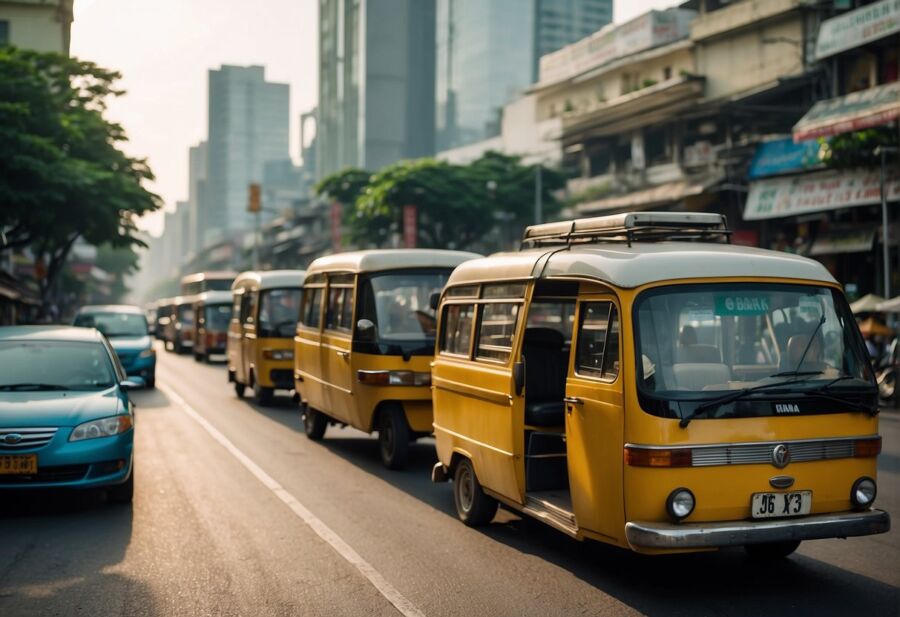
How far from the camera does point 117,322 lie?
26094 mm

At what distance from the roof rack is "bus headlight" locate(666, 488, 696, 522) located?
1.86m

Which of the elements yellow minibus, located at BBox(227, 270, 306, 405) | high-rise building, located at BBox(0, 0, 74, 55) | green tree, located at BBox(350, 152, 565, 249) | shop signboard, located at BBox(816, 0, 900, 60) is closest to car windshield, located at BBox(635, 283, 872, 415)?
yellow minibus, located at BBox(227, 270, 306, 405)

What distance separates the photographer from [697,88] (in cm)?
4194

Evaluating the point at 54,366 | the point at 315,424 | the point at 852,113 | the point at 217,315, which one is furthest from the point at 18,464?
the point at 217,315

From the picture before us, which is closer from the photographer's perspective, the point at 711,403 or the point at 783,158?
the point at 711,403

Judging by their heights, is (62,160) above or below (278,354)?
above

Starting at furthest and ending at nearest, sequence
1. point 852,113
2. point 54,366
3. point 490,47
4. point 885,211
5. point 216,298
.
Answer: point 490,47
point 216,298
point 852,113
point 885,211
point 54,366

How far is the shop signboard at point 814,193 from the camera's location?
29.8 m

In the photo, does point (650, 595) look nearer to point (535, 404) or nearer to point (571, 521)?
point (571, 521)

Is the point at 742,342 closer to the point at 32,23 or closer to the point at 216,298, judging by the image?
the point at 216,298

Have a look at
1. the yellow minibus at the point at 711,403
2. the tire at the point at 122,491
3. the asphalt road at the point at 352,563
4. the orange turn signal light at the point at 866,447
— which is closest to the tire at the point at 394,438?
the asphalt road at the point at 352,563

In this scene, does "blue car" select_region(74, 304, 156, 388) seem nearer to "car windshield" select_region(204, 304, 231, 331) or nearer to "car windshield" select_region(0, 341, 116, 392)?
"car windshield" select_region(204, 304, 231, 331)

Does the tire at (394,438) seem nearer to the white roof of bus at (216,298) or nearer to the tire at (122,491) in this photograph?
the tire at (122,491)

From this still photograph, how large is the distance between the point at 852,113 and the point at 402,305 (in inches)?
832
